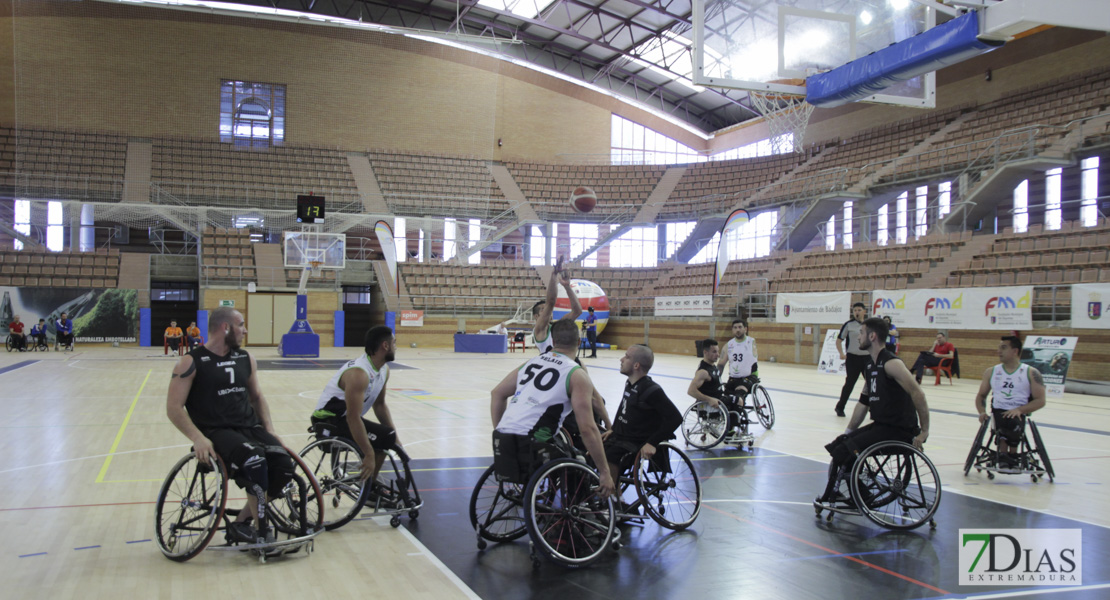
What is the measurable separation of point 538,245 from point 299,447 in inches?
1064

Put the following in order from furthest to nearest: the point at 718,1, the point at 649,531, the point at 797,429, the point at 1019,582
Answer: the point at 718,1, the point at 797,429, the point at 649,531, the point at 1019,582

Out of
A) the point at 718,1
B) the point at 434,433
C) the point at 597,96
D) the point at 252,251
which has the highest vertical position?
the point at 597,96

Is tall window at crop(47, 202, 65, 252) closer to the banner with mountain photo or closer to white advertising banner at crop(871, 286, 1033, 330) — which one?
the banner with mountain photo

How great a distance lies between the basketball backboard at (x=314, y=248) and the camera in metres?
24.9

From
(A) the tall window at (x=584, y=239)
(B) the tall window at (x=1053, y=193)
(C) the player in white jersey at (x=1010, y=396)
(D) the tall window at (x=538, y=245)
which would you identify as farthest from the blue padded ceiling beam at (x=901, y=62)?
(D) the tall window at (x=538, y=245)

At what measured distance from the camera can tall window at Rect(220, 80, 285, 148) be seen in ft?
104

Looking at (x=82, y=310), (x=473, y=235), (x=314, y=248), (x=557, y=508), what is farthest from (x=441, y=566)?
(x=473, y=235)

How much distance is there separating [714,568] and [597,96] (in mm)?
35082

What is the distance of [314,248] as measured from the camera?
2508 centimetres

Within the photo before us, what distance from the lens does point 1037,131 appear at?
68.3ft

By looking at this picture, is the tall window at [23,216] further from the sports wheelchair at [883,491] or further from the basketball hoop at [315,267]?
the sports wheelchair at [883,491]

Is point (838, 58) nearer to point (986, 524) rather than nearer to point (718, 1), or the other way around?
point (718, 1)

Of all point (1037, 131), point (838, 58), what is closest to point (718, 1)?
point (838, 58)

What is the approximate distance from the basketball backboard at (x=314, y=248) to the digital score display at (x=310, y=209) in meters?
5.28
